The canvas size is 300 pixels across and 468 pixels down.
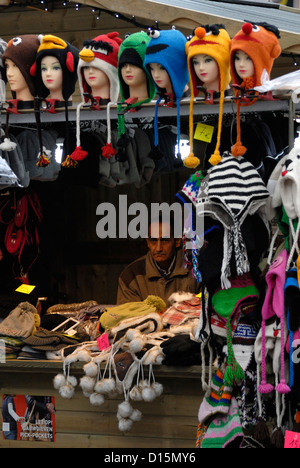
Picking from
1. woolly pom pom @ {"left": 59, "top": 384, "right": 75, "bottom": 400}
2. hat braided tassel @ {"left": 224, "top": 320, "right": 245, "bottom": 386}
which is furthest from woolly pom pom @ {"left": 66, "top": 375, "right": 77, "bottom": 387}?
hat braided tassel @ {"left": 224, "top": 320, "right": 245, "bottom": 386}

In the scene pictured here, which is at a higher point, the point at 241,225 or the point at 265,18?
the point at 265,18

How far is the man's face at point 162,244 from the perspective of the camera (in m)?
5.16

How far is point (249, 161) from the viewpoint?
12.6ft

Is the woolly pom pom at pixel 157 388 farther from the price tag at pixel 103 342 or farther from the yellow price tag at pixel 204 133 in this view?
the yellow price tag at pixel 204 133

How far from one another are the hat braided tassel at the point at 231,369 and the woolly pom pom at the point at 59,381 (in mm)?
1031

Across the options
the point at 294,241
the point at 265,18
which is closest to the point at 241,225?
the point at 294,241

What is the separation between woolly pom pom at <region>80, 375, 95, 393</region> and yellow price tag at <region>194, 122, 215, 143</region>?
137cm

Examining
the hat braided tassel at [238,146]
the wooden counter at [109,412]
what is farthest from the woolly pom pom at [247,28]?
the wooden counter at [109,412]

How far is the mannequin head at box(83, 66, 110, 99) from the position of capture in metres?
4.00

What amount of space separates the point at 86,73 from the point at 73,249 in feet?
7.27

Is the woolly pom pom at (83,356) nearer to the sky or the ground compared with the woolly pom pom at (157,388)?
nearer to the sky

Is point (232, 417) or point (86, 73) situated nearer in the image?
point (232, 417)

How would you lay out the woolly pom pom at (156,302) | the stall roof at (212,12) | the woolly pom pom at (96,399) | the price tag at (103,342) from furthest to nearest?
the woolly pom pom at (156,302) → the stall roof at (212,12) → the price tag at (103,342) → the woolly pom pom at (96,399)

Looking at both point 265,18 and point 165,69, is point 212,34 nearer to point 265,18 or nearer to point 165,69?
point 165,69
